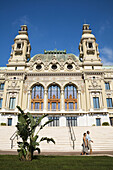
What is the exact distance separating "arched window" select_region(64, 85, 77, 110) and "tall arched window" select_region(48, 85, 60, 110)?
2.15m

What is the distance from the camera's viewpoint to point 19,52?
45125 mm

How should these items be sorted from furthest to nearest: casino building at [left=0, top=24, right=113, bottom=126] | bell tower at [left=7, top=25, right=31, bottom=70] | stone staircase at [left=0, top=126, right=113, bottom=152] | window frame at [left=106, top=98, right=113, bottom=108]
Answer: bell tower at [left=7, top=25, right=31, bottom=70] → window frame at [left=106, top=98, right=113, bottom=108] → casino building at [left=0, top=24, right=113, bottom=126] → stone staircase at [left=0, top=126, right=113, bottom=152]

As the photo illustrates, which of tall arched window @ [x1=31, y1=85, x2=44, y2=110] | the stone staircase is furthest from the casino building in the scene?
the stone staircase

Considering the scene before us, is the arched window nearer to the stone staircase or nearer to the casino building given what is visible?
the casino building

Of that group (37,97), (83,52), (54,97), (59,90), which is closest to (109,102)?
(59,90)

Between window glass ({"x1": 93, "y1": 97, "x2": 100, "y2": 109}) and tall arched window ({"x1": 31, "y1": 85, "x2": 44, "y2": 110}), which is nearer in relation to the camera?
window glass ({"x1": 93, "y1": 97, "x2": 100, "y2": 109})

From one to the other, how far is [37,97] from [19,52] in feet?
54.2

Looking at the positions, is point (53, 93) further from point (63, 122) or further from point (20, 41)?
point (20, 41)

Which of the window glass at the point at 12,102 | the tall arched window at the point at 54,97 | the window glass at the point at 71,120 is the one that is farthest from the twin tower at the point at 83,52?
the window glass at the point at 71,120

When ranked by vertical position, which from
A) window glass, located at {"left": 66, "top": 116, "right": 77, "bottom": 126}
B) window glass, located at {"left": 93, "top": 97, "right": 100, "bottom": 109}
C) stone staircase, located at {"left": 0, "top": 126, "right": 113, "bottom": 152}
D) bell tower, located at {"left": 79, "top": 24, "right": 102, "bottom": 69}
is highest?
bell tower, located at {"left": 79, "top": 24, "right": 102, "bottom": 69}

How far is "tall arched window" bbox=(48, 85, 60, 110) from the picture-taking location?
37200 mm

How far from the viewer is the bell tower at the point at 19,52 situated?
4175 centimetres

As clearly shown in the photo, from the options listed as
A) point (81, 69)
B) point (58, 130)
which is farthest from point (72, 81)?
point (58, 130)

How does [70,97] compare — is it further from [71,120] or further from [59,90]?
[71,120]
